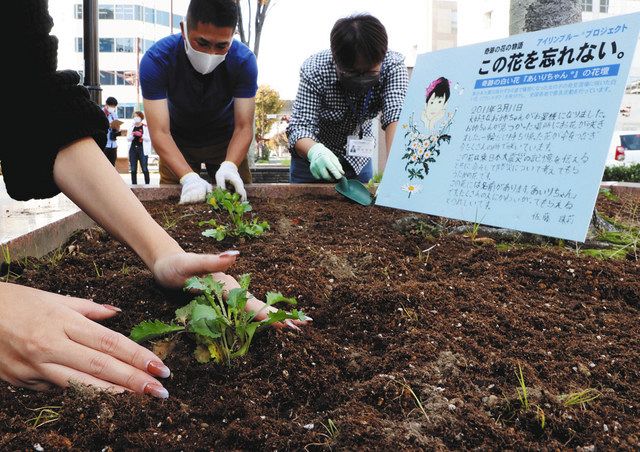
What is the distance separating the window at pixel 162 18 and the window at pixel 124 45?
607cm

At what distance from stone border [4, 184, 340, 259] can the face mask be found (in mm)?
651

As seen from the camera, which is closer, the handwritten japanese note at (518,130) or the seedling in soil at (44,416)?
the seedling in soil at (44,416)

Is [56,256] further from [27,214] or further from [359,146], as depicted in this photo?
[359,146]

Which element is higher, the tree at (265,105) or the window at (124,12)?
the window at (124,12)

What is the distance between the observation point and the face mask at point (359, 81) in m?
3.12

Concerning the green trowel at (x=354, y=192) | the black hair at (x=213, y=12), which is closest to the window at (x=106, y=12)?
the black hair at (x=213, y=12)

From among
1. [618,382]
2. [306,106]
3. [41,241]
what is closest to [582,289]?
[618,382]

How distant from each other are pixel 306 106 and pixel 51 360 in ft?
8.68

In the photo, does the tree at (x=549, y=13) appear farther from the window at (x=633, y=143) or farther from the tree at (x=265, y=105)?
the tree at (x=265, y=105)

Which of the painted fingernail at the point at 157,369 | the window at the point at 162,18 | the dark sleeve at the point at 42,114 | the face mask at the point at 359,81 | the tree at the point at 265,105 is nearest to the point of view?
the painted fingernail at the point at 157,369

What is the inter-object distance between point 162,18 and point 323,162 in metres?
55.6

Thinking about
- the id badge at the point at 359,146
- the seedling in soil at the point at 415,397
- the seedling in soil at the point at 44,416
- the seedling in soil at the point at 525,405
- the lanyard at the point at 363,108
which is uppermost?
the lanyard at the point at 363,108

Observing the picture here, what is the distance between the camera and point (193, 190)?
296cm

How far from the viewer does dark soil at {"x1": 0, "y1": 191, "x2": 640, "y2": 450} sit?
897 millimetres
